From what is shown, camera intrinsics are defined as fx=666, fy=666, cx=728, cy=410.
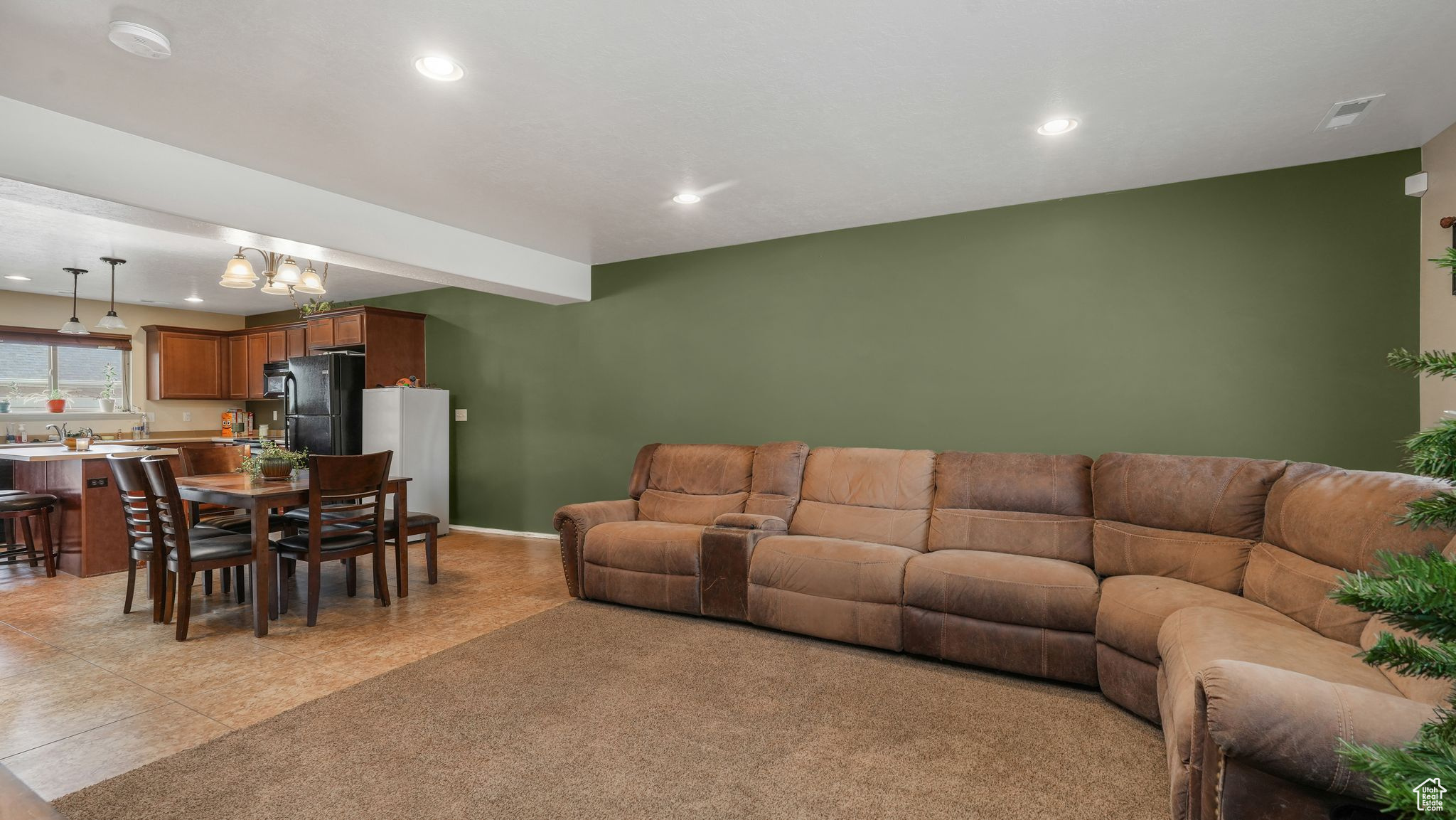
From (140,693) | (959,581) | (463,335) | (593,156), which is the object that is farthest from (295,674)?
(463,335)

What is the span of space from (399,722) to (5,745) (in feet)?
4.35

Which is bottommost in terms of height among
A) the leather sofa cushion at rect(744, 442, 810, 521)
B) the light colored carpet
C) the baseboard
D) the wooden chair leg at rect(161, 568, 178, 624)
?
the light colored carpet

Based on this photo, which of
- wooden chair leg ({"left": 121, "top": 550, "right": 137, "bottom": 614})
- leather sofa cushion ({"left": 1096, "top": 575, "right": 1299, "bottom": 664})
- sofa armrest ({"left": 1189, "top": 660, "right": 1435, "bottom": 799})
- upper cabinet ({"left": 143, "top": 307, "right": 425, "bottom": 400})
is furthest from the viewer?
upper cabinet ({"left": 143, "top": 307, "right": 425, "bottom": 400})

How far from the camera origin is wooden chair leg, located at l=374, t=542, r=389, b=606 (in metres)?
4.00

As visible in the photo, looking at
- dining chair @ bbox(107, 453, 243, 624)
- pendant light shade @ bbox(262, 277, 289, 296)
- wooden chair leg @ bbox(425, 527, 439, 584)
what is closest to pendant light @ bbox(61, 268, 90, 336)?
pendant light shade @ bbox(262, 277, 289, 296)

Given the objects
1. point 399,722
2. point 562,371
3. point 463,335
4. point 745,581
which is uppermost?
point 463,335

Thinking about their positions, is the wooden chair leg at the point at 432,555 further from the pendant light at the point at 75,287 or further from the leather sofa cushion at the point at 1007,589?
the pendant light at the point at 75,287

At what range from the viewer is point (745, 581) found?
3699 millimetres

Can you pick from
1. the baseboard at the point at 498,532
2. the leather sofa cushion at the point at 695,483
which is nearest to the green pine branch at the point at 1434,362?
the leather sofa cushion at the point at 695,483

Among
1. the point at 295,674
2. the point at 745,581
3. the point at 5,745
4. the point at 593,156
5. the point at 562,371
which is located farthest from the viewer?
the point at 562,371

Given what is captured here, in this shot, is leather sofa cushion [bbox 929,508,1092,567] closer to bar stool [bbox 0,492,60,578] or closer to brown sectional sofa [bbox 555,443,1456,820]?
brown sectional sofa [bbox 555,443,1456,820]

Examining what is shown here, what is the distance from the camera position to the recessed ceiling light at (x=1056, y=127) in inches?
113

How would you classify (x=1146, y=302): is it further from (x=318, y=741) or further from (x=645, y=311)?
(x=318, y=741)

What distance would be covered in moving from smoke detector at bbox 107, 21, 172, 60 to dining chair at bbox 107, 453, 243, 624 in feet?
7.41
